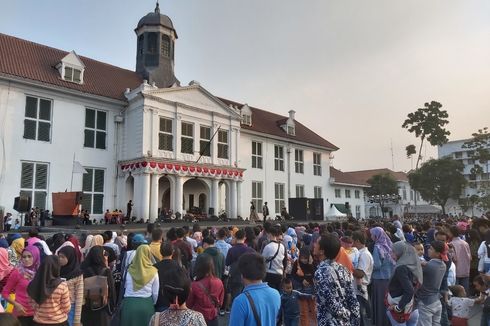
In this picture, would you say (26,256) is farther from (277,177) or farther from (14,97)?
(277,177)

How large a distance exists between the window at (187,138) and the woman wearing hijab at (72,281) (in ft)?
65.1

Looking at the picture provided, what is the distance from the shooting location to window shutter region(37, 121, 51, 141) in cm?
2063

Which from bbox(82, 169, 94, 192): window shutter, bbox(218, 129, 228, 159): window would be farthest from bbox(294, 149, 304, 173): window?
bbox(82, 169, 94, 192): window shutter

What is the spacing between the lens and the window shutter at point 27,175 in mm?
19812

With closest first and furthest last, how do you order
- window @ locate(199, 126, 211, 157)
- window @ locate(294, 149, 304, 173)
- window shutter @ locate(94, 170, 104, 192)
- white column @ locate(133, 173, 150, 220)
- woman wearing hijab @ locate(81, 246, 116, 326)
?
woman wearing hijab @ locate(81, 246, 116, 326)
white column @ locate(133, 173, 150, 220)
window shutter @ locate(94, 170, 104, 192)
window @ locate(199, 126, 211, 157)
window @ locate(294, 149, 304, 173)

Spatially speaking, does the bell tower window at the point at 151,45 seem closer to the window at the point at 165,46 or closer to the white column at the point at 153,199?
the window at the point at 165,46

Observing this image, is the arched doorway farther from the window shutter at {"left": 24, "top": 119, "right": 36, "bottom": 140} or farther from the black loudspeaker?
the black loudspeaker

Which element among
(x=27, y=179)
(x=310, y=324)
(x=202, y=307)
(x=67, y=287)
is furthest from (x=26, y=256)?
(x=27, y=179)

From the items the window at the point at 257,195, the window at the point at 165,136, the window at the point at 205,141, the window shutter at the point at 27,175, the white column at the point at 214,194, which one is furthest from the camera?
the window at the point at 257,195

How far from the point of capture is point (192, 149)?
25172 millimetres

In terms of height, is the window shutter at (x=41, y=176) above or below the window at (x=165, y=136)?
below

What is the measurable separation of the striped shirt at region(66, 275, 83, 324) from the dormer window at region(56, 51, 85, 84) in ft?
66.3

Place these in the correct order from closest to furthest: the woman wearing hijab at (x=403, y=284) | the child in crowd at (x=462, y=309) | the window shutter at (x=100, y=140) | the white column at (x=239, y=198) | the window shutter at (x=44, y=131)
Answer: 1. the woman wearing hijab at (x=403, y=284)
2. the child in crowd at (x=462, y=309)
3. the window shutter at (x=44, y=131)
4. the window shutter at (x=100, y=140)
5. the white column at (x=239, y=198)

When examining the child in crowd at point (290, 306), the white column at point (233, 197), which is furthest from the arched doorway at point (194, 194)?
the child in crowd at point (290, 306)
